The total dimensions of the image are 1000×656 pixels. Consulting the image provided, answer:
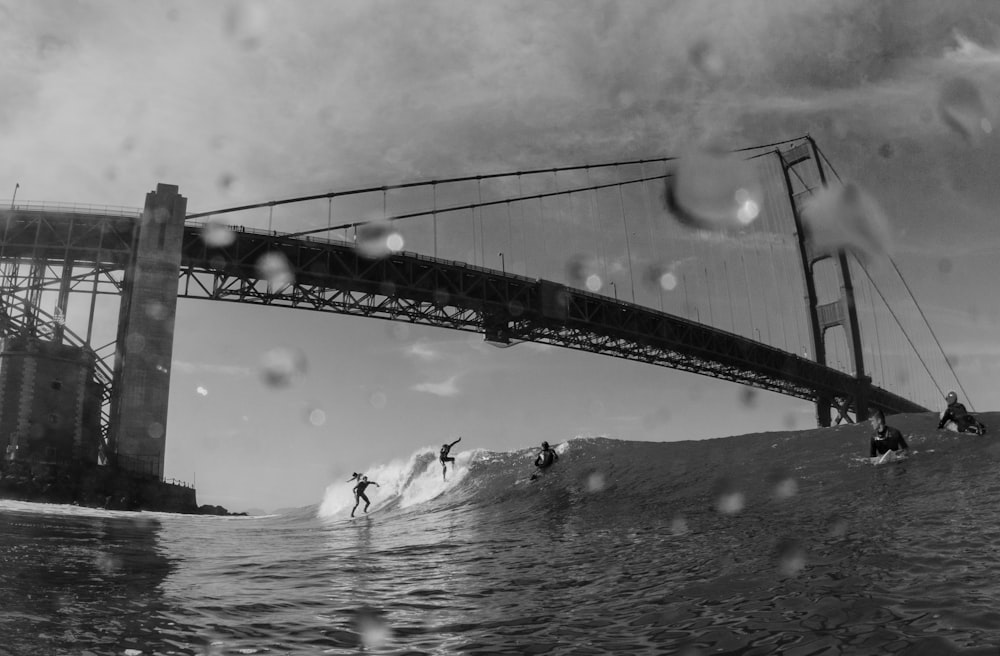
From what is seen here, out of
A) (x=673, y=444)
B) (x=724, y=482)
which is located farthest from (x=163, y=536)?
(x=673, y=444)

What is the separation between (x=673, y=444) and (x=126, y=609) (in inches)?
602

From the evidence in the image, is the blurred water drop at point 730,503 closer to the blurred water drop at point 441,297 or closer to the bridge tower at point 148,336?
the bridge tower at point 148,336

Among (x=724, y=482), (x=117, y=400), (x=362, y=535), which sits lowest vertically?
(x=362, y=535)

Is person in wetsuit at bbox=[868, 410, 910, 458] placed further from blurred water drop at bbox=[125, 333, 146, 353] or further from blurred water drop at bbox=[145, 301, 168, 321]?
blurred water drop at bbox=[145, 301, 168, 321]

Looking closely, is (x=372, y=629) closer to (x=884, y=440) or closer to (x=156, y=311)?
(x=884, y=440)

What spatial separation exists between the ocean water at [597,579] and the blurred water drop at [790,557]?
0.03 meters

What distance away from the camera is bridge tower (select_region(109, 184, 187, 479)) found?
28.3 meters

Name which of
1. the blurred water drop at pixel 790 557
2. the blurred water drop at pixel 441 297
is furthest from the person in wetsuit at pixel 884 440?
the blurred water drop at pixel 441 297

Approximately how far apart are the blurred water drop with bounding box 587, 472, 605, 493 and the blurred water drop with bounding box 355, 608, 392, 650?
913cm

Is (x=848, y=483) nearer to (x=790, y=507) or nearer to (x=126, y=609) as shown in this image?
(x=790, y=507)

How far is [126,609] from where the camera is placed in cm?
436

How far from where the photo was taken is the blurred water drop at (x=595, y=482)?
13.3 metres

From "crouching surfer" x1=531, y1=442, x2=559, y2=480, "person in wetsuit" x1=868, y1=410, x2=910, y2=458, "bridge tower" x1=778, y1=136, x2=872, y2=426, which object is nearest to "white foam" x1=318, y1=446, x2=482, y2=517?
"crouching surfer" x1=531, y1=442, x2=559, y2=480

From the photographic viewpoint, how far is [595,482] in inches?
553
